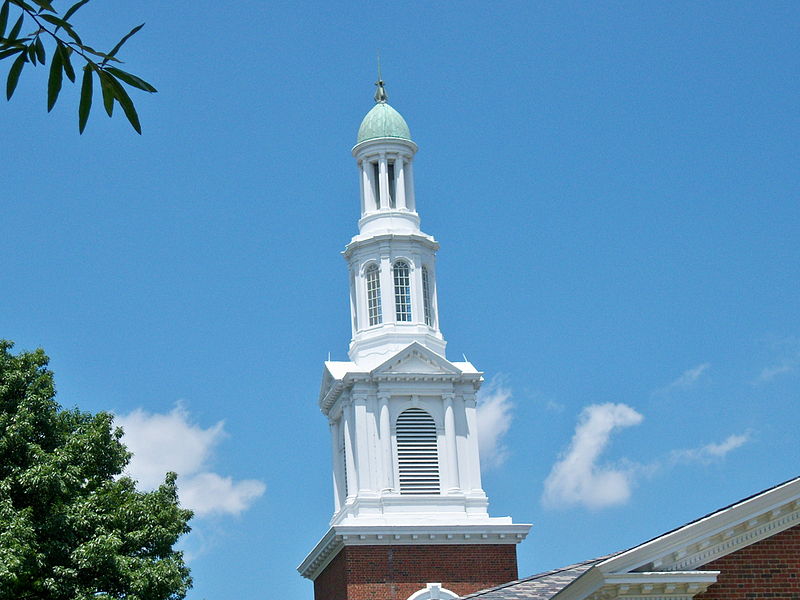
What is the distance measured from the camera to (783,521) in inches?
809

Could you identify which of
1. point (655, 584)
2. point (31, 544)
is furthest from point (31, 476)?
point (655, 584)

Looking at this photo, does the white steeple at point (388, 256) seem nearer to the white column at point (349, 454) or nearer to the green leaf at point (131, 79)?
the white column at point (349, 454)

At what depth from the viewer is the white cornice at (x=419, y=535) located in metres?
40.8

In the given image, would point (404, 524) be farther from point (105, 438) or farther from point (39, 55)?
point (39, 55)

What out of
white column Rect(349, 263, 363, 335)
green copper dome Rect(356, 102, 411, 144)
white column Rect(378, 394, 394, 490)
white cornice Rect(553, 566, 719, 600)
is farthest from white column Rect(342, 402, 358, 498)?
white cornice Rect(553, 566, 719, 600)

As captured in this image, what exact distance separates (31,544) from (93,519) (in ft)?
6.49

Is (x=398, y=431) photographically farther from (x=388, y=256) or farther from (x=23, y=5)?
→ (x=23, y=5)

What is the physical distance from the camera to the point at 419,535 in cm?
4116

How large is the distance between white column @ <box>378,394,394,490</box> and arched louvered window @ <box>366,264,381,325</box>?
336 cm

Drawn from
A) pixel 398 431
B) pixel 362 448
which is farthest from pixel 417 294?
pixel 362 448

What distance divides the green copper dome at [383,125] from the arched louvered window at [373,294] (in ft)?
14.9

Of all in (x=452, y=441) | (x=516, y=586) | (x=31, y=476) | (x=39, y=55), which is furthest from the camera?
(x=452, y=441)

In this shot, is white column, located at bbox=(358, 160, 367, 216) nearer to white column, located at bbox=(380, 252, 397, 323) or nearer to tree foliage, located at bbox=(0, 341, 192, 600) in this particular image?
white column, located at bbox=(380, 252, 397, 323)

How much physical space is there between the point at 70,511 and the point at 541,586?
426 inches
